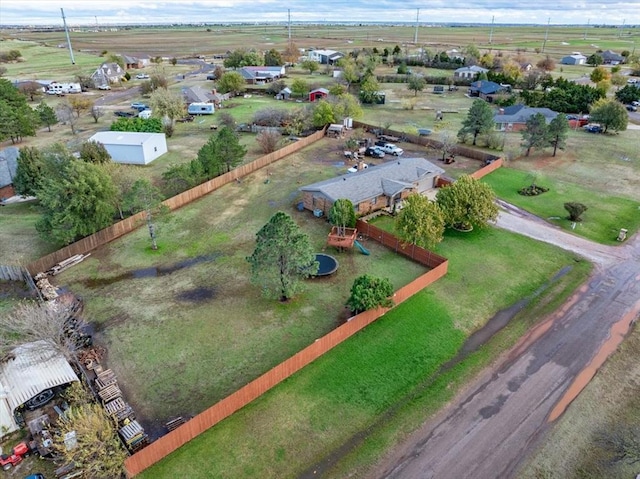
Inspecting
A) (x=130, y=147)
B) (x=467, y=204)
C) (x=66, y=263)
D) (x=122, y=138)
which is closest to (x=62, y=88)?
(x=122, y=138)

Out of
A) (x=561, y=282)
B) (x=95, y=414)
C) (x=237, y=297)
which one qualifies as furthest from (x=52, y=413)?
(x=561, y=282)

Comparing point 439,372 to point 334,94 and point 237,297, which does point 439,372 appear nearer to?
point 237,297

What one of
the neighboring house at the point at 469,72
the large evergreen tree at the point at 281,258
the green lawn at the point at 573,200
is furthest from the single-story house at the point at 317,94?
the large evergreen tree at the point at 281,258

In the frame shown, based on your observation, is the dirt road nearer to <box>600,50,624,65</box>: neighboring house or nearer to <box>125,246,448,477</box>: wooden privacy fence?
<box>125,246,448,477</box>: wooden privacy fence

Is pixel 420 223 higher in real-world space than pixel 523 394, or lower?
higher

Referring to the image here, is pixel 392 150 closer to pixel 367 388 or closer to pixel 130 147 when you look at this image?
pixel 130 147

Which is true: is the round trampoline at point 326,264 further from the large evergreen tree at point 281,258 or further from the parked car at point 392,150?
the parked car at point 392,150
